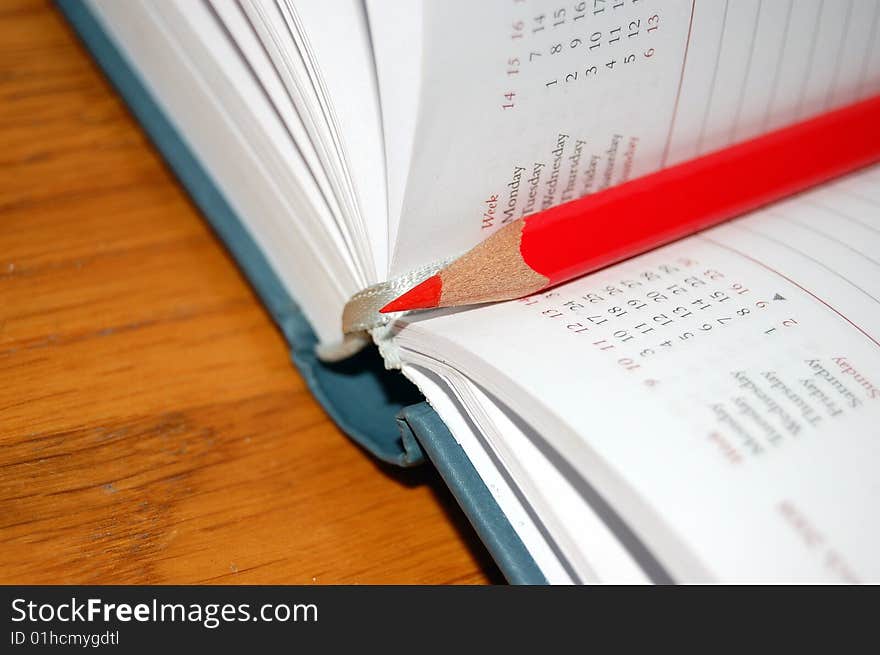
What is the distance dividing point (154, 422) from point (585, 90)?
24cm

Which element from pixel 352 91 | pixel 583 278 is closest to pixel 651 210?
pixel 583 278

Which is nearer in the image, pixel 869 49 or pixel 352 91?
pixel 352 91

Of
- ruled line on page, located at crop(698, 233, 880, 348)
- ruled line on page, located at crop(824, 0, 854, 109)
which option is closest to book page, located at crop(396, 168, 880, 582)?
ruled line on page, located at crop(698, 233, 880, 348)

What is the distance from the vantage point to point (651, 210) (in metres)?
Answer: 0.40

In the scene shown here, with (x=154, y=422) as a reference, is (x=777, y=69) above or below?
above

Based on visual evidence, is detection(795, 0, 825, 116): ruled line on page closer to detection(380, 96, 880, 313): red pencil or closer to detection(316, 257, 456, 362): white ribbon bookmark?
detection(380, 96, 880, 313): red pencil

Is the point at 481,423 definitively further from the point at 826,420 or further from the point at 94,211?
the point at 94,211

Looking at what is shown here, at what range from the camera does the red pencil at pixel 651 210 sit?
359 mm

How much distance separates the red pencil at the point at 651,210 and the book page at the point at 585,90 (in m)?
0.02

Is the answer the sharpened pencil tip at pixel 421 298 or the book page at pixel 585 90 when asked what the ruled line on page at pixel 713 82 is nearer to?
the book page at pixel 585 90

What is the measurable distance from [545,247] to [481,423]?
0.26 ft

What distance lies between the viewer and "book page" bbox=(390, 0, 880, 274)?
0.34 metres

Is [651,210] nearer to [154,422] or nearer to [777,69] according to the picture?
[777,69]

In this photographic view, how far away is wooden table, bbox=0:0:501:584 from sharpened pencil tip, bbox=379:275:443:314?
0.34 ft
